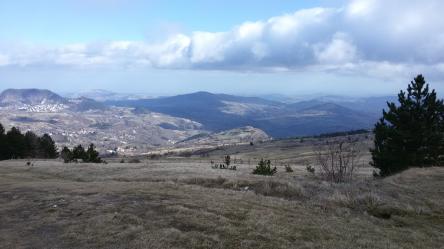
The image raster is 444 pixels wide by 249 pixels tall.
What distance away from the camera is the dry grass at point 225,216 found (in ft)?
41.0

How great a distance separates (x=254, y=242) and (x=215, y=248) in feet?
3.79

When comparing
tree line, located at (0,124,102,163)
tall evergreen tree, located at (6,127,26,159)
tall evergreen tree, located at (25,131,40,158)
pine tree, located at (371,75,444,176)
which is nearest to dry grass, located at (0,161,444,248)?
pine tree, located at (371,75,444,176)

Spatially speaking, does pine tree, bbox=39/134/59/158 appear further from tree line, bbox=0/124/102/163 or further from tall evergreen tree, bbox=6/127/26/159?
tall evergreen tree, bbox=6/127/26/159

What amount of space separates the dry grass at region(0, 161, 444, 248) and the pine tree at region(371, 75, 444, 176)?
10053 millimetres

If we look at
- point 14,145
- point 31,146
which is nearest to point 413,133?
point 14,145

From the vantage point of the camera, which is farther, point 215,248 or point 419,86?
point 419,86

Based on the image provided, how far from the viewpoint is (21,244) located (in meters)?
12.4

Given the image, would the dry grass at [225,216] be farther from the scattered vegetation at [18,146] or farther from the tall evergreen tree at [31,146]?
the tall evergreen tree at [31,146]

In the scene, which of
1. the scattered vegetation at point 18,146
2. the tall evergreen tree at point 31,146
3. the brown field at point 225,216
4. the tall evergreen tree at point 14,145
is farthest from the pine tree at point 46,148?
the brown field at point 225,216

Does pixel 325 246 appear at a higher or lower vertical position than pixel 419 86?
lower

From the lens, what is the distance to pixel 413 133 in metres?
33.2

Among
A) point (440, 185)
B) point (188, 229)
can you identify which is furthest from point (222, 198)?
point (440, 185)

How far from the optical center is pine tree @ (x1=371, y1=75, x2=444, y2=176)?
33188mm

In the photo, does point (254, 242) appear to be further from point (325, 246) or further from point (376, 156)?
point (376, 156)
